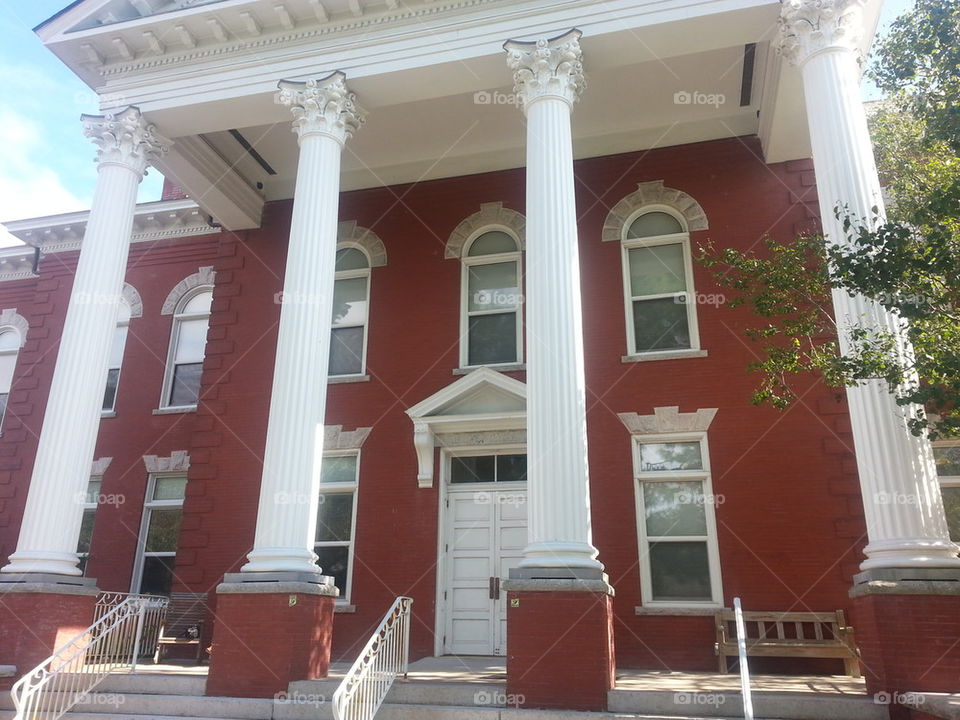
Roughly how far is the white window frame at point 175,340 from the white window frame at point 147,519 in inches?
59.9

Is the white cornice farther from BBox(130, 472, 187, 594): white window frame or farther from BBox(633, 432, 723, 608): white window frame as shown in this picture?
BBox(633, 432, 723, 608): white window frame

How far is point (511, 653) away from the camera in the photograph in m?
8.26

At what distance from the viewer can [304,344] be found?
34.5 ft

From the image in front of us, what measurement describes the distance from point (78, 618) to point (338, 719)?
17.5 ft

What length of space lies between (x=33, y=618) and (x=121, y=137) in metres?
7.63

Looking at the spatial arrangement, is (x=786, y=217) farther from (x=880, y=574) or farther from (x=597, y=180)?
(x=880, y=574)

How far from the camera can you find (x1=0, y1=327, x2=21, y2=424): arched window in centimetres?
1915

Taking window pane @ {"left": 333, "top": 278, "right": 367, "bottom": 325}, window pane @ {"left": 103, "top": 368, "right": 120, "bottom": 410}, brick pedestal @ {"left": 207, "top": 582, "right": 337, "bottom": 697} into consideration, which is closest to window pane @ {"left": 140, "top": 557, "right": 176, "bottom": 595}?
window pane @ {"left": 103, "top": 368, "right": 120, "bottom": 410}

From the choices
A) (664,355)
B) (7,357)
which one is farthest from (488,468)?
(7,357)

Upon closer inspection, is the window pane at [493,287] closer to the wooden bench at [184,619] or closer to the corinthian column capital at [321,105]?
the corinthian column capital at [321,105]

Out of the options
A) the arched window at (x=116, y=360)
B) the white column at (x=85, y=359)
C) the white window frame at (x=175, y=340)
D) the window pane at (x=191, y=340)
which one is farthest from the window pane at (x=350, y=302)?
the arched window at (x=116, y=360)

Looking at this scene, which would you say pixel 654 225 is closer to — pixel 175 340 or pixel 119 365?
pixel 175 340

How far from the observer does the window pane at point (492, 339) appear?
1419 cm

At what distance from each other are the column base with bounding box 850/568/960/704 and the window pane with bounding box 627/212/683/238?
7914 mm
